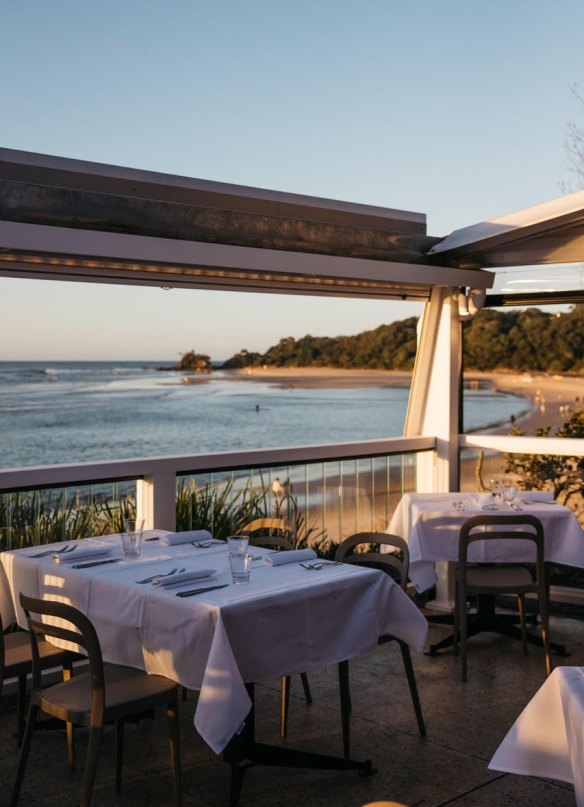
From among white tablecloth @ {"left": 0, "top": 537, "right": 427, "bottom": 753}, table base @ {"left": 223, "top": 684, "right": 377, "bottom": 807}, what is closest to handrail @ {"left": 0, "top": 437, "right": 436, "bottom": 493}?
white tablecloth @ {"left": 0, "top": 537, "right": 427, "bottom": 753}

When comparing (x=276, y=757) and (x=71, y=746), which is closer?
→ (x=276, y=757)

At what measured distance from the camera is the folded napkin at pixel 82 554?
14.1 feet

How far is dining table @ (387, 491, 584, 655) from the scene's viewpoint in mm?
5840

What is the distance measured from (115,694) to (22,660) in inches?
28.5

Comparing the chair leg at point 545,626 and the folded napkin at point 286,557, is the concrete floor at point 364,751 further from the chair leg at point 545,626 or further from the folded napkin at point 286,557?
the folded napkin at point 286,557

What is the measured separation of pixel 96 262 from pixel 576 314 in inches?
158

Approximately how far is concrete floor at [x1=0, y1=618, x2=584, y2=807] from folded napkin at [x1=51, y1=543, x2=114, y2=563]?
2.86ft

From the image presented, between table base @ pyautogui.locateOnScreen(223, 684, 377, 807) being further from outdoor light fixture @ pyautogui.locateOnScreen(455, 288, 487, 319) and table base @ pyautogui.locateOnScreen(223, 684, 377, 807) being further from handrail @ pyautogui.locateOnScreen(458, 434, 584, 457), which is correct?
outdoor light fixture @ pyautogui.locateOnScreen(455, 288, 487, 319)

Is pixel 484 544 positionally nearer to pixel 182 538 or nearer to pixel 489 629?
pixel 489 629

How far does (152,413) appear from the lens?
140 feet

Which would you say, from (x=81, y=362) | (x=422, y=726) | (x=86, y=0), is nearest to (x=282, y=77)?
(x=86, y=0)

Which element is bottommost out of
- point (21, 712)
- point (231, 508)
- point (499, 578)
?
point (21, 712)

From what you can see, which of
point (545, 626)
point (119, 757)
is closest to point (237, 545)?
point (119, 757)

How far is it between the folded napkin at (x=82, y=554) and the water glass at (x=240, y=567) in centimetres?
88
